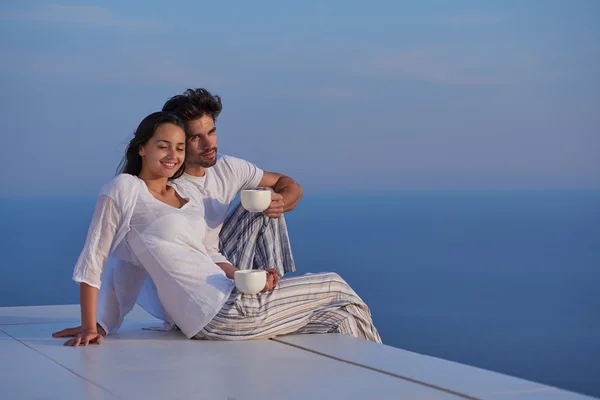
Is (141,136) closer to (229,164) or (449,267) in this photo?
(229,164)

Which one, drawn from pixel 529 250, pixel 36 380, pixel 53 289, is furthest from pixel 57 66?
pixel 529 250

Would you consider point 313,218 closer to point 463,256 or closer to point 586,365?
point 463,256

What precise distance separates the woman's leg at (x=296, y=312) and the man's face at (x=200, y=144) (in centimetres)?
65

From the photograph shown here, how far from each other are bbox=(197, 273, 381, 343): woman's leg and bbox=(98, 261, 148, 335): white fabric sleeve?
1.08 ft

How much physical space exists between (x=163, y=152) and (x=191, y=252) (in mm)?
407

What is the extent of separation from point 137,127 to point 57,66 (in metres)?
12.4

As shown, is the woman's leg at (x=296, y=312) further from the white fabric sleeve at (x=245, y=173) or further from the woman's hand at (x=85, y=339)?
the white fabric sleeve at (x=245, y=173)

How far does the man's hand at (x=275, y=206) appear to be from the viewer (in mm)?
4089

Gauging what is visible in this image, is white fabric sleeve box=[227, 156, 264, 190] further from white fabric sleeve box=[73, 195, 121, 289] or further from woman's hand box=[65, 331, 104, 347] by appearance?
woman's hand box=[65, 331, 104, 347]

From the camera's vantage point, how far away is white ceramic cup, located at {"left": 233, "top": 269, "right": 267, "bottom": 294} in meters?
3.60

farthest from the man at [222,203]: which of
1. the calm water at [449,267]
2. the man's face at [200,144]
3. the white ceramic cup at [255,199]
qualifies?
the calm water at [449,267]

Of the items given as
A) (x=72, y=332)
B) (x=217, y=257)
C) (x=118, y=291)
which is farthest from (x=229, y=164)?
(x=72, y=332)

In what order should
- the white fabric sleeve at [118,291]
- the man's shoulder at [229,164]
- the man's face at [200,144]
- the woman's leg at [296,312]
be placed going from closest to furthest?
1. the woman's leg at [296,312]
2. the white fabric sleeve at [118,291]
3. the man's face at [200,144]
4. the man's shoulder at [229,164]

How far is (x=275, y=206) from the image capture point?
411 centimetres
